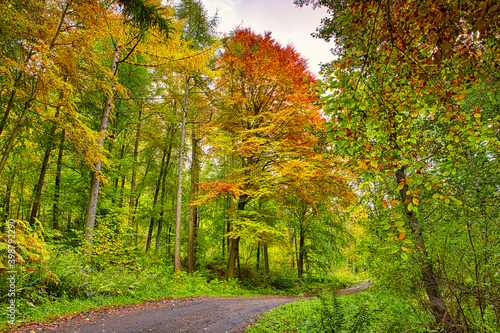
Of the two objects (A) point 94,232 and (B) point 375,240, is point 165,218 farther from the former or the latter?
(B) point 375,240

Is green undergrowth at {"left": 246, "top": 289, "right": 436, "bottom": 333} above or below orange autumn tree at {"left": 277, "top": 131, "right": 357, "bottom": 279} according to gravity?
below

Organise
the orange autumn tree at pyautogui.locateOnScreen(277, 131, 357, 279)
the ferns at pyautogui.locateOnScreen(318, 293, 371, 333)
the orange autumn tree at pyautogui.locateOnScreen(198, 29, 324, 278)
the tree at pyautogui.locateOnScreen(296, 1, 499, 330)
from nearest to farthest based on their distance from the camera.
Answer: the tree at pyautogui.locateOnScreen(296, 1, 499, 330) → the ferns at pyautogui.locateOnScreen(318, 293, 371, 333) → the orange autumn tree at pyautogui.locateOnScreen(277, 131, 357, 279) → the orange autumn tree at pyautogui.locateOnScreen(198, 29, 324, 278)

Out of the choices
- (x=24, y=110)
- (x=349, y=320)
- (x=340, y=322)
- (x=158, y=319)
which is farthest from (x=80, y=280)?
(x=349, y=320)

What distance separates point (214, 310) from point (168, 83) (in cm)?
1091

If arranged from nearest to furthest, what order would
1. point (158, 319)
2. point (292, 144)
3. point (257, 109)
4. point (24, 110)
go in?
1. point (24, 110)
2. point (158, 319)
3. point (292, 144)
4. point (257, 109)

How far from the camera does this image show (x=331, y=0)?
19.8 feet

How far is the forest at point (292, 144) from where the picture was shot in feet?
6.21

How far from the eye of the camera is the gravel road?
4.07m

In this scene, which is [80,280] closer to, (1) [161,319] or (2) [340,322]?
(1) [161,319]

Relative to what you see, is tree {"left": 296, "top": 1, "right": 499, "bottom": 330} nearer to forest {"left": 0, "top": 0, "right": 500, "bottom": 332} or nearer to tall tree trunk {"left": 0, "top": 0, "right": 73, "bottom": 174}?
forest {"left": 0, "top": 0, "right": 500, "bottom": 332}

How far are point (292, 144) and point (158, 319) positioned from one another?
7.11 m

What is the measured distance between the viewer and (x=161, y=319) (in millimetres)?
4992

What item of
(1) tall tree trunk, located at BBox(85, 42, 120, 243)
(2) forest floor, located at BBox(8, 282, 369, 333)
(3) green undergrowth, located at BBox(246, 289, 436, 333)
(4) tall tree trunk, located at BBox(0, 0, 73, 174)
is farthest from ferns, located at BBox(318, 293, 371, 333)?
(4) tall tree trunk, located at BBox(0, 0, 73, 174)

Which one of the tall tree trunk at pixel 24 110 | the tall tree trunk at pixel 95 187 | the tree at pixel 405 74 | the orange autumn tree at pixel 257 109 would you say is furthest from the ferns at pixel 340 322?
the tall tree trunk at pixel 24 110
